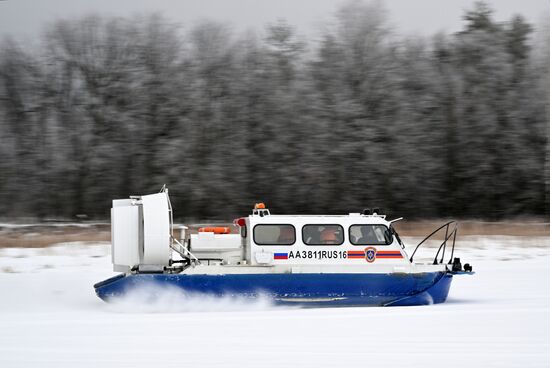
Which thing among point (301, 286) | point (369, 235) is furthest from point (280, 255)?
point (369, 235)

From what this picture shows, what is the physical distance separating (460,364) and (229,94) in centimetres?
3027

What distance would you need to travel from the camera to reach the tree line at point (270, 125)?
113 feet

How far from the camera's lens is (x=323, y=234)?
36.9ft

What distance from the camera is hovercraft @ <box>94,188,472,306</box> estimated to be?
1062cm

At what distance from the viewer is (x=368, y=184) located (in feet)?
114

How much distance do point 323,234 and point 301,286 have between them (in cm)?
89

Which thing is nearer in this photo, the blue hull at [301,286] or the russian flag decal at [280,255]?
the blue hull at [301,286]

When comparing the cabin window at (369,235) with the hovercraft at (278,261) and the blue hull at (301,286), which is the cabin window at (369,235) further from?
the blue hull at (301,286)

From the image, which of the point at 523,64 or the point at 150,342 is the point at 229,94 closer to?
the point at 523,64

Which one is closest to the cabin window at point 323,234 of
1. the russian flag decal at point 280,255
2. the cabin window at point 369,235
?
the cabin window at point 369,235

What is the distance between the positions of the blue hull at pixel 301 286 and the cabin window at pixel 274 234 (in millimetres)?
562

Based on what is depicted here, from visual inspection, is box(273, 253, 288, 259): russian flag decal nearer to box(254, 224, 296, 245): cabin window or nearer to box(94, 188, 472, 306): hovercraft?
box(94, 188, 472, 306): hovercraft

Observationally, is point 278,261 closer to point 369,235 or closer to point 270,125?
point 369,235

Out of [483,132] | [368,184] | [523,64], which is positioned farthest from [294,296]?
[523,64]
